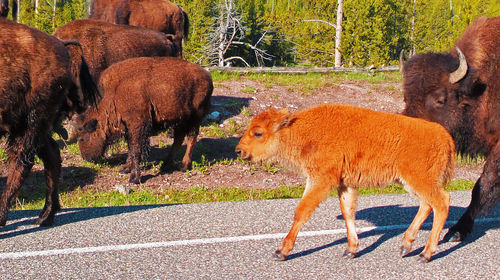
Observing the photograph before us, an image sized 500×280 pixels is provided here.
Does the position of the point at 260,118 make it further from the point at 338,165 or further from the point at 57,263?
the point at 57,263

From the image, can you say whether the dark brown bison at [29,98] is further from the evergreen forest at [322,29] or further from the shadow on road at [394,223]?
the evergreen forest at [322,29]

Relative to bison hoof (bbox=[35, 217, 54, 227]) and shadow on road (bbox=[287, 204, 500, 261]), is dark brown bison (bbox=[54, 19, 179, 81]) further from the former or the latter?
shadow on road (bbox=[287, 204, 500, 261])

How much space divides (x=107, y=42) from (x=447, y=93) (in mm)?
8823

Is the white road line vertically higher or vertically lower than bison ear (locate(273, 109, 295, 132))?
lower

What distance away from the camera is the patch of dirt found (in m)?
10.7

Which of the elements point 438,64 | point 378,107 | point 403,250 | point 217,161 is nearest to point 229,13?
point 378,107

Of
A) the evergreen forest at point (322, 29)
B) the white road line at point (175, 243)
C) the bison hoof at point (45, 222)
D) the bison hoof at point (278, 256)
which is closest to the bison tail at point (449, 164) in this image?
the white road line at point (175, 243)

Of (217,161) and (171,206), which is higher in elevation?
(171,206)

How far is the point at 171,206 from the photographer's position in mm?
6711

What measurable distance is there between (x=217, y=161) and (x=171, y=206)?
5.10 meters

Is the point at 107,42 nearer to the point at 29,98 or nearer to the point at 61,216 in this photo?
the point at 61,216

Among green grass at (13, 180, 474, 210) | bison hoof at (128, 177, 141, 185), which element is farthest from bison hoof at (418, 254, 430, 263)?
bison hoof at (128, 177, 141, 185)

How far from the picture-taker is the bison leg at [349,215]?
4.92 m

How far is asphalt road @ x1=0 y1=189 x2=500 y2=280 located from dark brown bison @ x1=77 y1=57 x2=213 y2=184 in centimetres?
401
